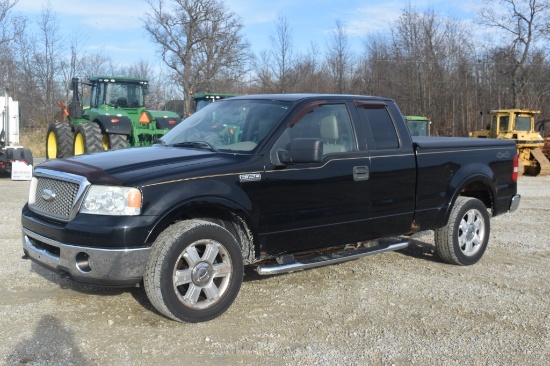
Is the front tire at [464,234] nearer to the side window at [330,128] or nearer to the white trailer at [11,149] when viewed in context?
the side window at [330,128]

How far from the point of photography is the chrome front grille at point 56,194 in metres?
4.34

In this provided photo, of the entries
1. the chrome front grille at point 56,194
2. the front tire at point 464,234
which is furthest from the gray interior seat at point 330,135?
the chrome front grille at point 56,194

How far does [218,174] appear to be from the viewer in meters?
4.57

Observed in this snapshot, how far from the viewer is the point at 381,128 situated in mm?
5848

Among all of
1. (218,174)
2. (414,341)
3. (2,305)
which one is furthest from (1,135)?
(414,341)

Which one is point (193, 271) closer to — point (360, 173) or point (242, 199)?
point (242, 199)

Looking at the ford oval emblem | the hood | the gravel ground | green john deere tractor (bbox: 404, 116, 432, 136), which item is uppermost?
green john deere tractor (bbox: 404, 116, 432, 136)

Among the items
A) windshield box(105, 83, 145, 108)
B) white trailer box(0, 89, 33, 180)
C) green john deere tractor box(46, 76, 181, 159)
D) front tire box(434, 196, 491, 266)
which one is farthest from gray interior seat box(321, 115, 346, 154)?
white trailer box(0, 89, 33, 180)

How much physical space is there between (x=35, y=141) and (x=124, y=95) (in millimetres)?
17890

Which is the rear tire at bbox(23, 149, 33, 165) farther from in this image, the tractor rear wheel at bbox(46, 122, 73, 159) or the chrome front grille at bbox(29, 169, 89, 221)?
the chrome front grille at bbox(29, 169, 89, 221)

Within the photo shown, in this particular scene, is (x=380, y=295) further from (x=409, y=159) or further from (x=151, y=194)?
(x=151, y=194)

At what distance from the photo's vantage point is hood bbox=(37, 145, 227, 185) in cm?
430

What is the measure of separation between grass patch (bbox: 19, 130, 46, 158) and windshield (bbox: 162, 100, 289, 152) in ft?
84.1

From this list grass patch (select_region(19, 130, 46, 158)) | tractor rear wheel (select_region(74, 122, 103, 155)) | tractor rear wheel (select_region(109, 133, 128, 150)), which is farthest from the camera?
grass patch (select_region(19, 130, 46, 158))
